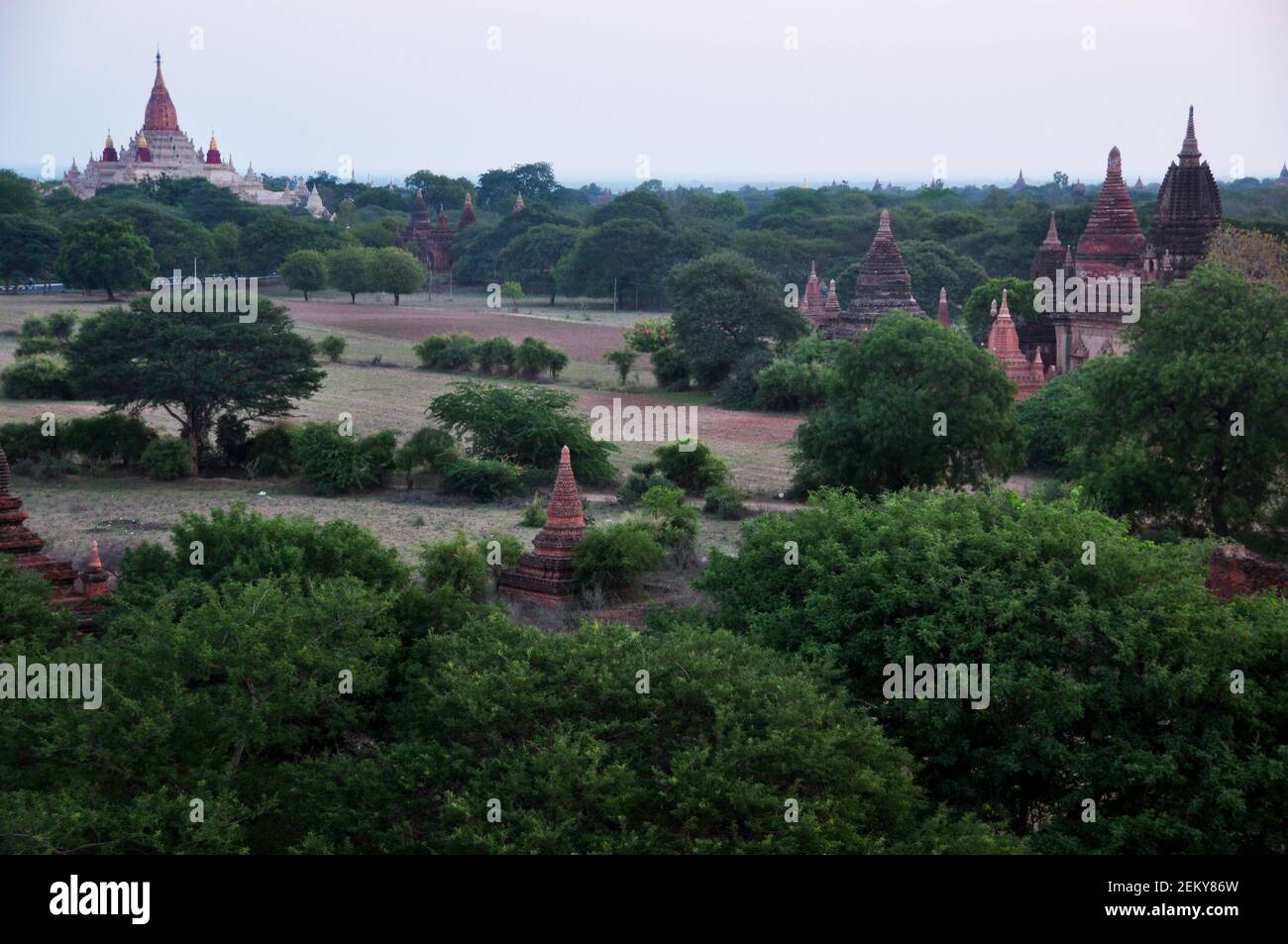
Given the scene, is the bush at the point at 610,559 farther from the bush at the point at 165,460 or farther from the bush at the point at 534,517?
the bush at the point at 165,460

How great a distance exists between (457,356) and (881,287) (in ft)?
56.7

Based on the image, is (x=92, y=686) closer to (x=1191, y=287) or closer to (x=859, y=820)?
(x=859, y=820)

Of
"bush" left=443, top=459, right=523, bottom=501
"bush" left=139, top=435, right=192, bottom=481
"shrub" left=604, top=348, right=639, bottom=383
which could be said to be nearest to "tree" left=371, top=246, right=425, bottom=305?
"shrub" left=604, top=348, right=639, bottom=383

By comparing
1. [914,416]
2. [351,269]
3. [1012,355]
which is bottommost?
[914,416]

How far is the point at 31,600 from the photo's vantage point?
56.7 ft

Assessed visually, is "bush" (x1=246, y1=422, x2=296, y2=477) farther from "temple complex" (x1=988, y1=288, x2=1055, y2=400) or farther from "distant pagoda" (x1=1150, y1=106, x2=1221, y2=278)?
"distant pagoda" (x1=1150, y1=106, x2=1221, y2=278)

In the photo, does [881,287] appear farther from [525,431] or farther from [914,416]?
[914,416]

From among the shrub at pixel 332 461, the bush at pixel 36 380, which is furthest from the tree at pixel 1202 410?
the bush at pixel 36 380

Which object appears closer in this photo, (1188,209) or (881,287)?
(1188,209)

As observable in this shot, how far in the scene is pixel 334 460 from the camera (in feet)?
111

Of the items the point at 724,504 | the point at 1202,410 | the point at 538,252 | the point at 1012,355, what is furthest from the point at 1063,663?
the point at 538,252

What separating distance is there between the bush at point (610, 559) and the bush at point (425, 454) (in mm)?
12916

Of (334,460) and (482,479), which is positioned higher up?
(334,460)

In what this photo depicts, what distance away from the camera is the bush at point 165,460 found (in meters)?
35.1
